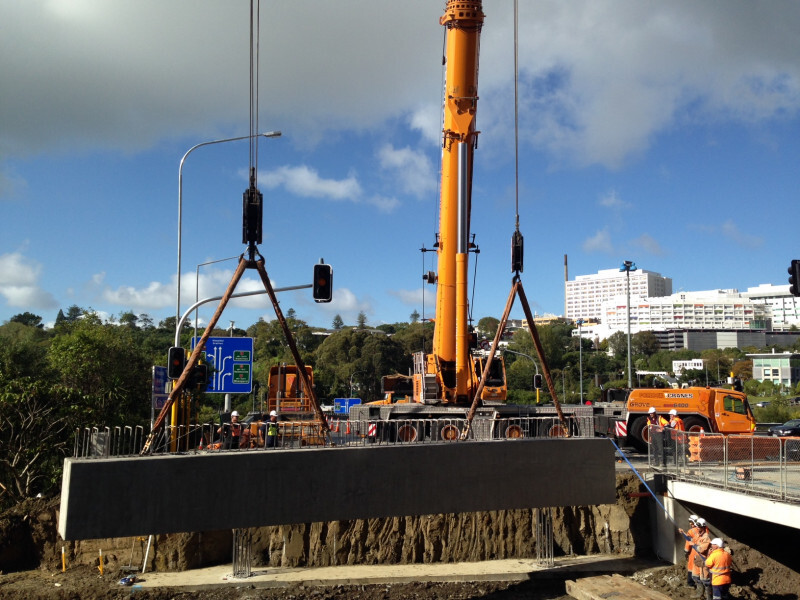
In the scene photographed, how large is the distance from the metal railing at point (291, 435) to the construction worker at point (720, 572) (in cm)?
353

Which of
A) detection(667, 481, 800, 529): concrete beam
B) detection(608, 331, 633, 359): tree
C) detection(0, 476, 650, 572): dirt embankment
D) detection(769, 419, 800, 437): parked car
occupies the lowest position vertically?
detection(0, 476, 650, 572): dirt embankment

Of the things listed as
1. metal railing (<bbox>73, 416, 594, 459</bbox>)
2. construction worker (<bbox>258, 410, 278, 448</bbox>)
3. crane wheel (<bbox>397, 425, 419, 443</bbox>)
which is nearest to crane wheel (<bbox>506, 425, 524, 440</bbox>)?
metal railing (<bbox>73, 416, 594, 459</bbox>)

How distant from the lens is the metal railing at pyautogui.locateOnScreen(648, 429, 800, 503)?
49.1 feet

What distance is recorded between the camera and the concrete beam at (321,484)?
39.6 feet

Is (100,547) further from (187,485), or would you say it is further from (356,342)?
(356,342)

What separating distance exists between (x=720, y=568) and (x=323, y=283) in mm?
10473

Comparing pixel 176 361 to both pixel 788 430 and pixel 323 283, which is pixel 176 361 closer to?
pixel 323 283

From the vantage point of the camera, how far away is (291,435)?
15.1 meters

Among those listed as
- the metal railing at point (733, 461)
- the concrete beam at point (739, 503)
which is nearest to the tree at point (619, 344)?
the metal railing at point (733, 461)

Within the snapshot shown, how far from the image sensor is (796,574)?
17.2m

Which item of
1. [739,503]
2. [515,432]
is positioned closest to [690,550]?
[739,503]

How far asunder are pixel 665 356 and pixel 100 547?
11954 centimetres

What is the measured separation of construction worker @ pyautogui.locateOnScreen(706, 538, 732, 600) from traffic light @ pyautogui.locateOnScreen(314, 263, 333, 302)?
994cm

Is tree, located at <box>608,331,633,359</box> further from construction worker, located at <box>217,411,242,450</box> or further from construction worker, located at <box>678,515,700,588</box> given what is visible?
construction worker, located at <box>217,411,242,450</box>
